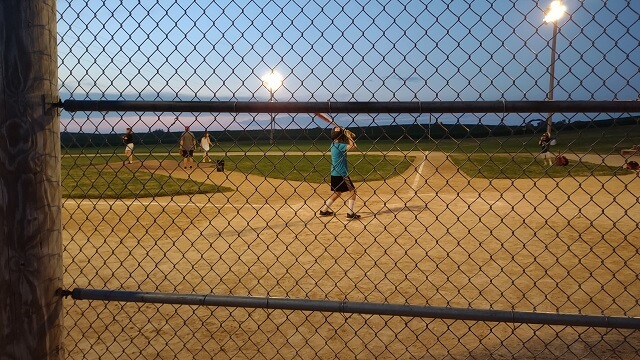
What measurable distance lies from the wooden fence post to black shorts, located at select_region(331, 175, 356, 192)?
6819 millimetres

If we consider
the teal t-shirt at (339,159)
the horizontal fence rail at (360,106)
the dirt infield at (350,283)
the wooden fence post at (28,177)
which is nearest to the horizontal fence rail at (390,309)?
the wooden fence post at (28,177)

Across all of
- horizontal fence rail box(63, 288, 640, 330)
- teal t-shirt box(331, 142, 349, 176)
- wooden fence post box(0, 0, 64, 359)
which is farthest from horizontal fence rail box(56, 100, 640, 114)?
teal t-shirt box(331, 142, 349, 176)

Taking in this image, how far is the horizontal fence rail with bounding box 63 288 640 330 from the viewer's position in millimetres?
2592

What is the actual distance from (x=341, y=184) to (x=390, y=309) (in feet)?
22.1

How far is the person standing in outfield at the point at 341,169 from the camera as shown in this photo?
906cm

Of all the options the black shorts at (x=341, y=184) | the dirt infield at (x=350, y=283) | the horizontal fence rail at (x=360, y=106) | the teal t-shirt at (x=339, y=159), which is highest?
the teal t-shirt at (x=339, y=159)

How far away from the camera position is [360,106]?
8.70ft

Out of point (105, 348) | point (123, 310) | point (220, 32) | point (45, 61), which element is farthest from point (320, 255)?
point (45, 61)

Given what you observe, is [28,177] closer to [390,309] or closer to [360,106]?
[360,106]

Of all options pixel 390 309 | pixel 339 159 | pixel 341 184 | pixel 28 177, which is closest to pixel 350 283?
pixel 390 309

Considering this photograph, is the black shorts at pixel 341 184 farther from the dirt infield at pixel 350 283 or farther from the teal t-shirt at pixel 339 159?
the dirt infield at pixel 350 283

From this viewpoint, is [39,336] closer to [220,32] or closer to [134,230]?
[220,32]

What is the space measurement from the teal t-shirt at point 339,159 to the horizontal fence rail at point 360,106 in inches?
255

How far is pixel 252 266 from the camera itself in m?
6.11
